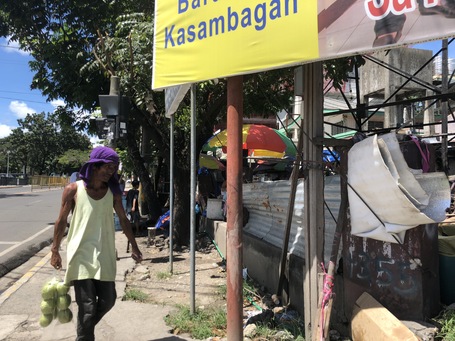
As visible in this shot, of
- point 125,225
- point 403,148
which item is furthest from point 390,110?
point 125,225

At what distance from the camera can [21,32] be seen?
10.3m

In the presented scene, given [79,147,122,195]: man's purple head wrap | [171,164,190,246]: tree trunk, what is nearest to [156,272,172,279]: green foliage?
[171,164,190,246]: tree trunk

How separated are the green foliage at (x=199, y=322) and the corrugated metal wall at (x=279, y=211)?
1.20 metres

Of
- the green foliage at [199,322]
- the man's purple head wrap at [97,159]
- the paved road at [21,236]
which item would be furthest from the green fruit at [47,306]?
the paved road at [21,236]

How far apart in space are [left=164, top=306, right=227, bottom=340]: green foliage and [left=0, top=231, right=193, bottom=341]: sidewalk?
118mm

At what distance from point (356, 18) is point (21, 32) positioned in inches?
396

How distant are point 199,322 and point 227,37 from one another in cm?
297

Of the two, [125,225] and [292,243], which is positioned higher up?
[125,225]

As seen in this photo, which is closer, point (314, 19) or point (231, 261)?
point (314, 19)

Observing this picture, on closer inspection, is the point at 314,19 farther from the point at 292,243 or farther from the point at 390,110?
the point at 390,110

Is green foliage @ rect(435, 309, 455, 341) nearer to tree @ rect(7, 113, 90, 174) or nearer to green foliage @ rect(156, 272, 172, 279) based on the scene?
green foliage @ rect(156, 272, 172, 279)

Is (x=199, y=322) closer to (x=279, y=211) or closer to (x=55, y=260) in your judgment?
(x=55, y=260)

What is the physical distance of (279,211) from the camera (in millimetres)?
5773

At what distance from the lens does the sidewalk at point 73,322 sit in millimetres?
4121
